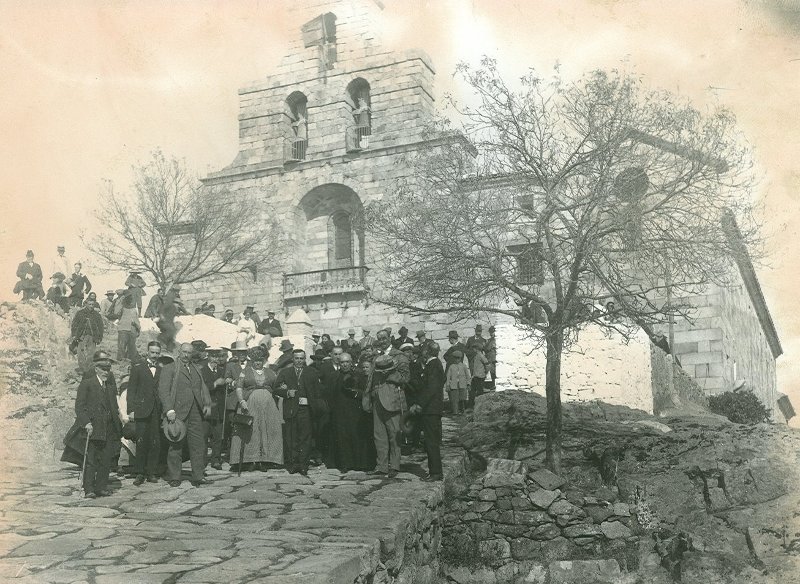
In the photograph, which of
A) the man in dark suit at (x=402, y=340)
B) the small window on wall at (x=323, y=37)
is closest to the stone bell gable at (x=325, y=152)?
the small window on wall at (x=323, y=37)

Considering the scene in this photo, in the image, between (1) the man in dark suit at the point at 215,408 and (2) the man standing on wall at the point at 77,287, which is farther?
(2) the man standing on wall at the point at 77,287

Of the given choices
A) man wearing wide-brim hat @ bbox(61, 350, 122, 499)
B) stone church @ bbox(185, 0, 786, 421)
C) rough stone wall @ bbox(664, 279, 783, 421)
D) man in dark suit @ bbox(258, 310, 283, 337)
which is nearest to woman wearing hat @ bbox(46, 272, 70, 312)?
man in dark suit @ bbox(258, 310, 283, 337)

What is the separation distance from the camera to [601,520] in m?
10.7

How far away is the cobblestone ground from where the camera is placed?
646cm

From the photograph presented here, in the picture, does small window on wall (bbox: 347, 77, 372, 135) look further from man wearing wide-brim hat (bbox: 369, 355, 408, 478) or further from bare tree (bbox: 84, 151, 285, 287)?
man wearing wide-brim hat (bbox: 369, 355, 408, 478)

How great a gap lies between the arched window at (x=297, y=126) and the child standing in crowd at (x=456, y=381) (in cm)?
1412

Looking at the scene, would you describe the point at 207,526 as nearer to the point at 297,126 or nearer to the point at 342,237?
the point at 342,237

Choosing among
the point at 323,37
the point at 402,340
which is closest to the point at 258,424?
the point at 402,340

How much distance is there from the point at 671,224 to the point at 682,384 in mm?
7938

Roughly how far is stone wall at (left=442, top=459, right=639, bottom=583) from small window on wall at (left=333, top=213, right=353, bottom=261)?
17.3 meters

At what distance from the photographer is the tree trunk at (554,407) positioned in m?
12.5

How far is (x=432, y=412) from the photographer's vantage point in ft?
35.4

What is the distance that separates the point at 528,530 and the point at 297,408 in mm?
3534

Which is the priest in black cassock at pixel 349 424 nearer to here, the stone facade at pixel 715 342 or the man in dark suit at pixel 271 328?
the man in dark suit at pixel 271 328
